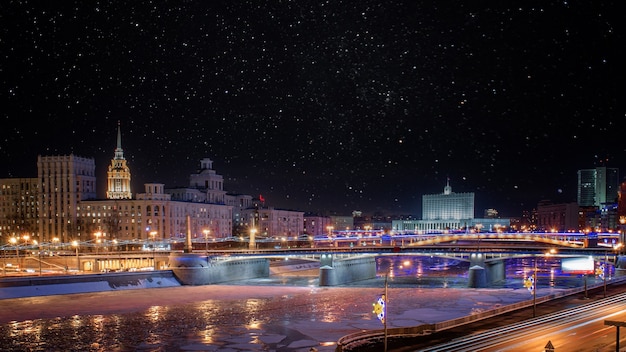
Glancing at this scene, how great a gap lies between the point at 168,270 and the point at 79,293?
15.2 metres

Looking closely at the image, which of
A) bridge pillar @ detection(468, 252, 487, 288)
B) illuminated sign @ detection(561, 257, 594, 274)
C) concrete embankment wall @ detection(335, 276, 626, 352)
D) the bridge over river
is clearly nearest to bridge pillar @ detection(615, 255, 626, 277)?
the bridge over river

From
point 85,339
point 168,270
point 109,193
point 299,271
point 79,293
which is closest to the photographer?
point 85,339

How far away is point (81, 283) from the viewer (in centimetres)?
7750

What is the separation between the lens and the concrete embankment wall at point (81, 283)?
71375 mm

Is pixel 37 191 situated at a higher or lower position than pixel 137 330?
higher

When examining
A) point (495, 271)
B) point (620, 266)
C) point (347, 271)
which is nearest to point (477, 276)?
point (495, 271)

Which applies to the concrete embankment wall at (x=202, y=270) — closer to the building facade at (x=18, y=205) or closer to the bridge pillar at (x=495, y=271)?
the bridge pillar at (x=495, y=271)

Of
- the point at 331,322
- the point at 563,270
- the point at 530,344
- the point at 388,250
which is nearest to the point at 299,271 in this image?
the point at 388,250

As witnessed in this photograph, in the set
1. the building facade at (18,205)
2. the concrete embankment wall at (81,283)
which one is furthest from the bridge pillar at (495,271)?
the building facade at (18,205)

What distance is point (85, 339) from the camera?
4781 centimetres

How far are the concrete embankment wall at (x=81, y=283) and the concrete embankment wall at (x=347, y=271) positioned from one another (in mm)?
19023

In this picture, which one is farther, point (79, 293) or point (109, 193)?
point (109, 193)

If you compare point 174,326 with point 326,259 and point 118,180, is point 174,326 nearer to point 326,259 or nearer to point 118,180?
point 326,259

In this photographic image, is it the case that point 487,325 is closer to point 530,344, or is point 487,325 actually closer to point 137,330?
point 530,344
